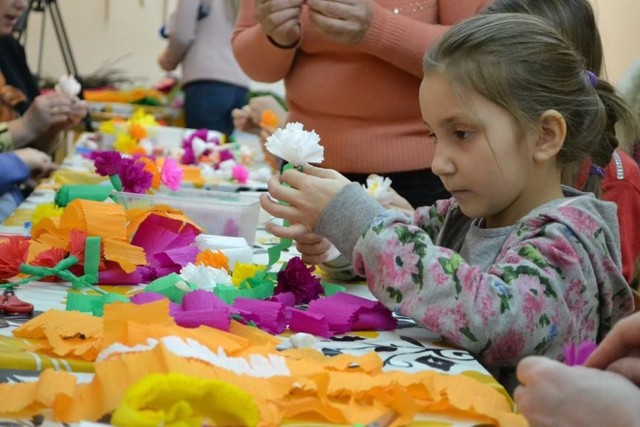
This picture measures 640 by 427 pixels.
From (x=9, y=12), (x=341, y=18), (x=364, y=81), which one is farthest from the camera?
(x=9, y=12)

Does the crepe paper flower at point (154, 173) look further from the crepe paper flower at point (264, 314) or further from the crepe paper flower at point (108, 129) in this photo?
the crepe paper flower at point (108, 129)

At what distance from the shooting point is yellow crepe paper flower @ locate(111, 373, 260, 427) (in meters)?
0.70

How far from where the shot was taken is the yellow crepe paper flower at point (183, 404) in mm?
697

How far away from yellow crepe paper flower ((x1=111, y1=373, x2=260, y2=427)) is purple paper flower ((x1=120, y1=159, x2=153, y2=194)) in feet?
3.06

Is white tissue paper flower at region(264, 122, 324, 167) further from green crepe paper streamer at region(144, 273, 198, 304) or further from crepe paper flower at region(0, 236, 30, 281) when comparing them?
crepe paper flower at region(0, 236, 30, 281)

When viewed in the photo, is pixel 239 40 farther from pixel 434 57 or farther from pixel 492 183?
pixel 492 183

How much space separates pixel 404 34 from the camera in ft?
5.76

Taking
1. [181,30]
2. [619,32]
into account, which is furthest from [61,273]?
[619,32]

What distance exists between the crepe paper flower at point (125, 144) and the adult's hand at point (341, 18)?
133 cm

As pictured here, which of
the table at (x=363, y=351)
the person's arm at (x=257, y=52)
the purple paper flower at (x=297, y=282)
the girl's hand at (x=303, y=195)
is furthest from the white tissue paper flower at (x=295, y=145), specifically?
the person's arm at (x=257, y=52)

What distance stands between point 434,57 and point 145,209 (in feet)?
1.70

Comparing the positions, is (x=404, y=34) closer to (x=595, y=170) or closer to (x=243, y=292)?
(x=595, y=170)

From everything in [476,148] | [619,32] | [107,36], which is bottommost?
[107,36]

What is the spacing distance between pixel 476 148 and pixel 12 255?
658 mm
